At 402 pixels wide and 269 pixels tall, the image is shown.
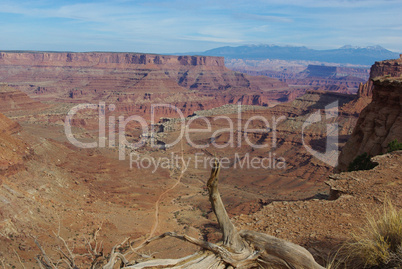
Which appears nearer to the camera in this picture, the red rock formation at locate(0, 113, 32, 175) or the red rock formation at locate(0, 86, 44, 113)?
the red rock formation at locate(0, 113, 32, 175)

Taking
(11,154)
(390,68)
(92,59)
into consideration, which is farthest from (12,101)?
(390,68)

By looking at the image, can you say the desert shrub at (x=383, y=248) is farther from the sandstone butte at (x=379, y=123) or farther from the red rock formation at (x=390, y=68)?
the red rock formation at (x=390, y=68)

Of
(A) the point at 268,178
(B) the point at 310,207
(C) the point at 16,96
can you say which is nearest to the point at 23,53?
(C) the point at 16,96

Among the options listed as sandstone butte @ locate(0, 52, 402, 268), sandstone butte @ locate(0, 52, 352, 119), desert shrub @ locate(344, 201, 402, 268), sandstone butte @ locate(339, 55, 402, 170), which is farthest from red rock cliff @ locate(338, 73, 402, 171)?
sandstone butte @ locate(0, 52, 352, 119)

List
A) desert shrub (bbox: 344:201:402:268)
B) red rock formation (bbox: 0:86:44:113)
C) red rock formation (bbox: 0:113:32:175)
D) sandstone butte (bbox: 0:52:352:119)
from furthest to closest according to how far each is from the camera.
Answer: sandstone butte (bbox: 0:52:352:119) → red rock formation (bbox: 0:86:44:113) → red rock formation (bbox: 0:113:32:175) → desert shrub (bbox: 344:201:402:268)

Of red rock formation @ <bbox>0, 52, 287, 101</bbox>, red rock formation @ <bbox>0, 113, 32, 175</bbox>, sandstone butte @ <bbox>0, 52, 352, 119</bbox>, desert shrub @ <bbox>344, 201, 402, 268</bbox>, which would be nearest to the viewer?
desert shrub @ <bbox>344, 201, 402, 268</bbox>

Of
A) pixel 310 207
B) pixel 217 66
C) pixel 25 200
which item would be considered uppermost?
pixel 217 66

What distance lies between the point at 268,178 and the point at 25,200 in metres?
31.5

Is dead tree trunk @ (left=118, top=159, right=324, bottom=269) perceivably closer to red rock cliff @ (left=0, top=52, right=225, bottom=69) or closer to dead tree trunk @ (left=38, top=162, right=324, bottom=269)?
dead tree trunk @ (left=38, top=162, right=324, bottom=269)

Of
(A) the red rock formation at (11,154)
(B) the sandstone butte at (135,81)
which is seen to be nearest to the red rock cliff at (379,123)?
(A) the red rock formation at (11,154)

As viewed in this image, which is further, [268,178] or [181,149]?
[181,149]

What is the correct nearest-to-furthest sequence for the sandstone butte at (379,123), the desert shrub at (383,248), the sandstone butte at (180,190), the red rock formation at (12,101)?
the desert shrub at (383,248)
the sandstone butte at (180,190)
the sandstone butte at (379,123)
the red rock formation at (12,101)

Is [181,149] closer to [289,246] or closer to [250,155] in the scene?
[250,155]

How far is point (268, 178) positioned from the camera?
44500 millimetres
